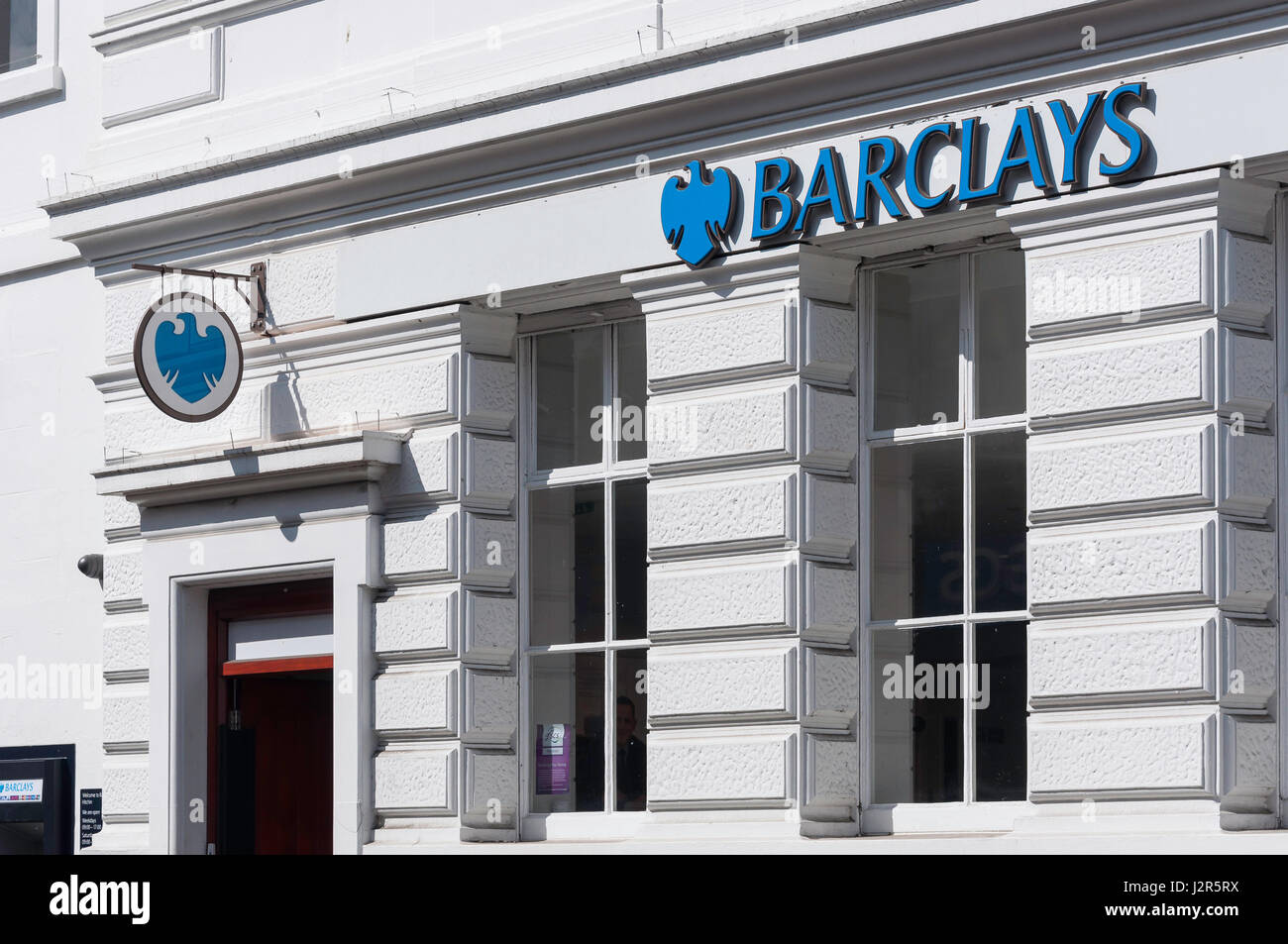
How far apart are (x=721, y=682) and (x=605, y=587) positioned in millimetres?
1222

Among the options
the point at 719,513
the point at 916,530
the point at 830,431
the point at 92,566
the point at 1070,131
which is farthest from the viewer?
the point at 92,566

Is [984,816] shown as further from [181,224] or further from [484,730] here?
[181,224]

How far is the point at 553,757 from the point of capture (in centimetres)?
1202

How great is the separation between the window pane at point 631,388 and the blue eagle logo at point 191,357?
2.50 meters

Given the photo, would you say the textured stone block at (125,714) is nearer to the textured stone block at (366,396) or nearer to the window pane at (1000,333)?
the textured stone block at (366,396)

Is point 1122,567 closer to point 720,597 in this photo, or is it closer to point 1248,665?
point 1248,665

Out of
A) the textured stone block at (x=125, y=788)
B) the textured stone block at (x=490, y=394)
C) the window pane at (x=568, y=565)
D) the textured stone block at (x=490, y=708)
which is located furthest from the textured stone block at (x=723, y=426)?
the textured stone block at (x=125, y=788)

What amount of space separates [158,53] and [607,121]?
3920mm

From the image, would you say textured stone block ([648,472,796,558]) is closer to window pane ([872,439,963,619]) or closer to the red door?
window pane ([872,439,963,619])

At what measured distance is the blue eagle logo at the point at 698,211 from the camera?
1095 cm

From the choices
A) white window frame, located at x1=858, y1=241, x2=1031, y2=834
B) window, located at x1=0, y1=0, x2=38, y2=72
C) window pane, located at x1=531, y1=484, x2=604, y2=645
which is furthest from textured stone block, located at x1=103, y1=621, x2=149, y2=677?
white window frame, located at x1=858, y1=241, x2=1031, y2=834

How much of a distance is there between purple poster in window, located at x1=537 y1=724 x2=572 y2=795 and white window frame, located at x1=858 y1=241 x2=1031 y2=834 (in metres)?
1.94

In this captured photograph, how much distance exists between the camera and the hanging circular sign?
41.6 ft

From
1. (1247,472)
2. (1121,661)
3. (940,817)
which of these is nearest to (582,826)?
(940,817)
